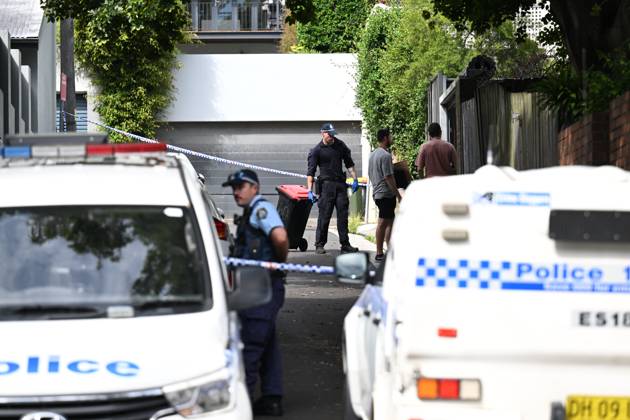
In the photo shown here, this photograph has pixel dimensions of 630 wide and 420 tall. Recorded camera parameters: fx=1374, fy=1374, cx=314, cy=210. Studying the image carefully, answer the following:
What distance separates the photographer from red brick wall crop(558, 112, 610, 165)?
41.5 ft

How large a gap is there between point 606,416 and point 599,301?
51 cm

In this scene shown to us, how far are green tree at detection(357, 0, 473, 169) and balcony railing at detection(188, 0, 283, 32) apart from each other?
50.2ft

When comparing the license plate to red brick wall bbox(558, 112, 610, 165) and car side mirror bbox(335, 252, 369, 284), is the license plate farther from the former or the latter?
red brick wall bbox(558, 112, 610, 165)

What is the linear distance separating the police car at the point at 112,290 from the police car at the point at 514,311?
3.03ft

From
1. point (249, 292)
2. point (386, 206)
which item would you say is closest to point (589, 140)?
point (386, 206)

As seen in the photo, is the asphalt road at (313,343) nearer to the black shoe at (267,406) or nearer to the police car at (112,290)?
the black shoe at (267,406)

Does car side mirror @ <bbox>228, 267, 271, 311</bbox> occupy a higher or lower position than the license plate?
higher

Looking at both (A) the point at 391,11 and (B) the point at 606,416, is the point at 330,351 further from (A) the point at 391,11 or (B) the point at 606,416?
(A) the point at 391,11

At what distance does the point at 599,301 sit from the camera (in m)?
6.04

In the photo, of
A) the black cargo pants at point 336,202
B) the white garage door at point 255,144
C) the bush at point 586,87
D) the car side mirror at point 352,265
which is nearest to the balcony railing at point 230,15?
the white garage door at point 255,144

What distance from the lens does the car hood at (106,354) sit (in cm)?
592

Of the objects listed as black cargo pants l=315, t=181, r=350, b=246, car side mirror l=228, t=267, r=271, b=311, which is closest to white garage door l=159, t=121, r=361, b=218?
black cargo pants l=315, t=181, r=350, b=246

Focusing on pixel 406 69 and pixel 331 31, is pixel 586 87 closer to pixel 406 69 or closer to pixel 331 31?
pixel 406 69

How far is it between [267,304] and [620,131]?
4339 millimetres
